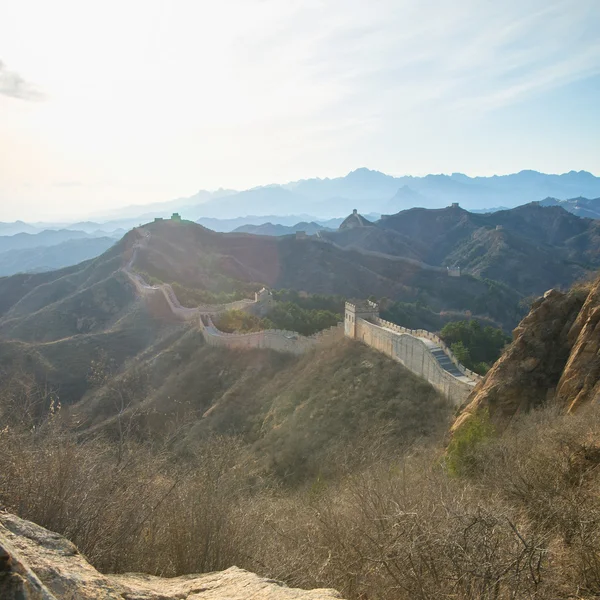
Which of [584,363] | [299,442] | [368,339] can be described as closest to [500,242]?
[368,339]

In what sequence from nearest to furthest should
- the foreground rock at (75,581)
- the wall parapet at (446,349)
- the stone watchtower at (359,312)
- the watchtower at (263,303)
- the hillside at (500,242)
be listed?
1. the foreground rock at (75,581)
2. the wall parapet at (446,349)
3. the stone watchtower at (359,312)
4. the watchtower at (263,303)
5. the hillside at (500,242)

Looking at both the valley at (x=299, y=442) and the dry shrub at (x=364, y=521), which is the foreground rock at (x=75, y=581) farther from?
the dry shrub at (x=364, y=521)

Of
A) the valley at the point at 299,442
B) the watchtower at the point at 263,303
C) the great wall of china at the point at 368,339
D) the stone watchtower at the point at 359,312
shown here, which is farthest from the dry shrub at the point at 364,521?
the watchtower at the point at 263,303

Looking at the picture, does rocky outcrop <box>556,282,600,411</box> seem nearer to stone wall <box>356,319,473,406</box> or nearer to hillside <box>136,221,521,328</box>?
stone wall <box>356,319,473,406</box>

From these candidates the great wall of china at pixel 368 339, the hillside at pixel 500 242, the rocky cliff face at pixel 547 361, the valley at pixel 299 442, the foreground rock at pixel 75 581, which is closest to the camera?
the foreground rock at pixel 75 581

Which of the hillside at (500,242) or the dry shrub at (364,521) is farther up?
the hillside at (500,242)

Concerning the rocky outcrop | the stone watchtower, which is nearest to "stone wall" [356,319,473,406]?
the stone watchtower

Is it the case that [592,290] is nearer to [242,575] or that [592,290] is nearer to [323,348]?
[242,575]
